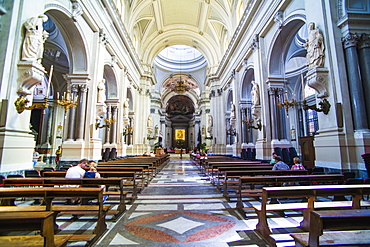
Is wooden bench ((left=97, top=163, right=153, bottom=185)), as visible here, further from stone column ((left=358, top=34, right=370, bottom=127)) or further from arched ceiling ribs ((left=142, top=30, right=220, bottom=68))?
arched ceiling ribs ((left=142, top=30, right=220, bottom=68))

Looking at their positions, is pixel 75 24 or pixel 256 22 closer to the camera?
pixel 75 24

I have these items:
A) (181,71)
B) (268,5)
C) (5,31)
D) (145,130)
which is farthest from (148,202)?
(181,71)

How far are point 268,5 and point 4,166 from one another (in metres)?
9.87

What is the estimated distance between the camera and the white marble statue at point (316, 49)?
4.86 metres

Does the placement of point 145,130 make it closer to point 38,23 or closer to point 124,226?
point 38,23

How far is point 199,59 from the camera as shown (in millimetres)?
29141

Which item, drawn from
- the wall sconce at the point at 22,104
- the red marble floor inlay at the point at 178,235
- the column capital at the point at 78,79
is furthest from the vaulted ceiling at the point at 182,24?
the red marble floor inlay at the point at 178,235

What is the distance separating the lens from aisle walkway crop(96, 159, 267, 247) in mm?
2195

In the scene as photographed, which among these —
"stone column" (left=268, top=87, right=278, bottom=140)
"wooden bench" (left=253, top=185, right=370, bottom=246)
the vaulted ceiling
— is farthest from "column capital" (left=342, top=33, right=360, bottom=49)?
the vaulted ceiling

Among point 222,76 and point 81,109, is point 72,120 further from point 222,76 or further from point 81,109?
point 222,76

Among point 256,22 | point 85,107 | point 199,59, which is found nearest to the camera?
point 85,107

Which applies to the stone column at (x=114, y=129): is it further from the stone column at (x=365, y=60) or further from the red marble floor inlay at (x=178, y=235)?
the stone column at (x=365, y=60)

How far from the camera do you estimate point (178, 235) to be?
235cm

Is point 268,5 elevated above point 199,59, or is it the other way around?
point 199,59
